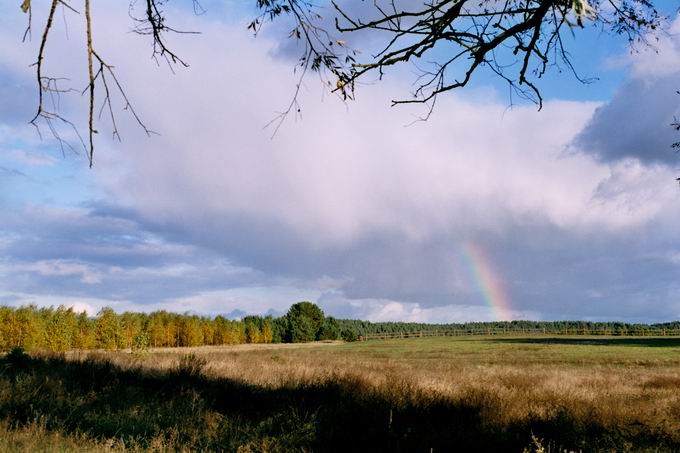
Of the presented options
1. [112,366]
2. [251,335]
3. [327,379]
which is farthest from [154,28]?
[251,335]

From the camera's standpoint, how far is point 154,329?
6656cm

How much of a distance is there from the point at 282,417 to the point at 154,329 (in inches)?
2508

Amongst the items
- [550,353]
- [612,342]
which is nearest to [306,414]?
[550,353]

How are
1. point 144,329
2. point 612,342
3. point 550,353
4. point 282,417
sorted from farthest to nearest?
point 144,329
point 612,342
point 550,353
point 282,417

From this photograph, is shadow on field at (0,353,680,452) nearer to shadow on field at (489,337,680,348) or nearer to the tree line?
the tree line

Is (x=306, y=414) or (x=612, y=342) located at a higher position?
(x=612, y=342)

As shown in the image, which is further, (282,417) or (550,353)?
(550,353)

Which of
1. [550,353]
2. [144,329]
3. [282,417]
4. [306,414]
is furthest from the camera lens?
[144,329]

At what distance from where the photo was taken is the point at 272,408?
888 centimetres

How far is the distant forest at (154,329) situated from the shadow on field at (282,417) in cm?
957

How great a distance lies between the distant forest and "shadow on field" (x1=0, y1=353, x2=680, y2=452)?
9.57 metres

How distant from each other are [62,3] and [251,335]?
9798 centimetres

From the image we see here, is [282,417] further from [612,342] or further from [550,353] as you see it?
[612,342]

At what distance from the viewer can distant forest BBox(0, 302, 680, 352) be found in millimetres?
44531
